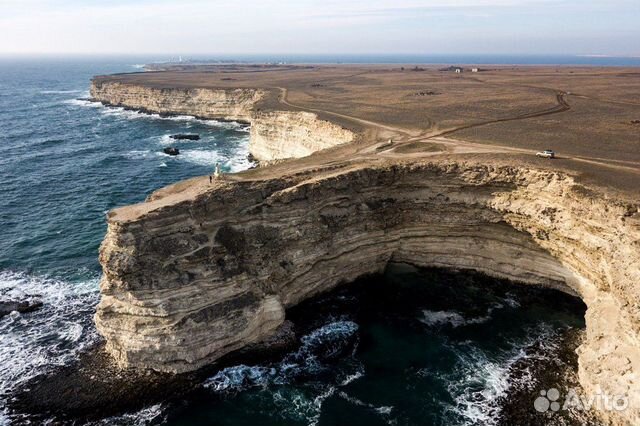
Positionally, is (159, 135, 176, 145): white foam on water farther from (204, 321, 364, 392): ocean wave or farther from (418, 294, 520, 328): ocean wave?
(418, 294, 520, 328): ocean wave

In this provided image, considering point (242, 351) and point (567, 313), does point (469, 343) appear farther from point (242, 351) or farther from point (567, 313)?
point (242, 351)

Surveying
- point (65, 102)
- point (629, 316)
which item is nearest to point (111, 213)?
point (629, 316)

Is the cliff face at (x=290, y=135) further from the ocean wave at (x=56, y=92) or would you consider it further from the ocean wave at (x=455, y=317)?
the ocean wave at (x=56, y=92)

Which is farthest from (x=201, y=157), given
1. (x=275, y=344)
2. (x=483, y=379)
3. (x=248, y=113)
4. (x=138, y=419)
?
(x=483, y=379)

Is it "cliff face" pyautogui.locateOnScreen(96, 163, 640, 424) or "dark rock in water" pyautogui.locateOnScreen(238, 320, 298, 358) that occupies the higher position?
"cliff face" pyautogui.locateOnScreen(96, 163, 640, 424)

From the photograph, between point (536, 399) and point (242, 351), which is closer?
point (536, 399)

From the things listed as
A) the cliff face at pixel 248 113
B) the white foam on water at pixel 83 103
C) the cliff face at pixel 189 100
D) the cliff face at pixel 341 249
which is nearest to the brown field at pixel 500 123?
the cliff face at pixel 248 113

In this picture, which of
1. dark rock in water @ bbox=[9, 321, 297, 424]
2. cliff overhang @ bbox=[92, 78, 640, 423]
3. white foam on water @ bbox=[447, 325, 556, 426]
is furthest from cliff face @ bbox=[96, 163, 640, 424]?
white foam on water @ bbox=[447, 325, 556, 426]
